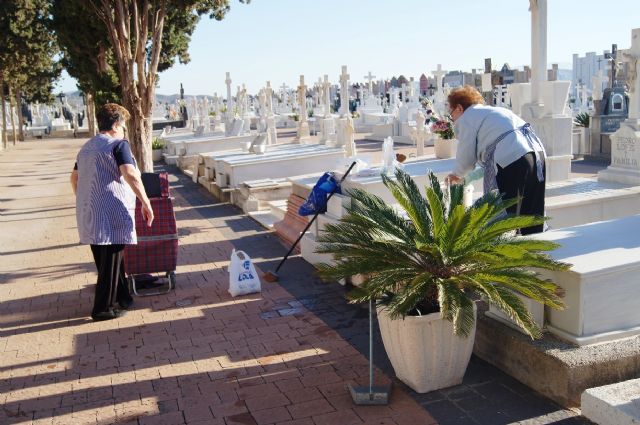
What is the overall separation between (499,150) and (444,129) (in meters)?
6.83

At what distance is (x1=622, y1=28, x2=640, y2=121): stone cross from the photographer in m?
9.60

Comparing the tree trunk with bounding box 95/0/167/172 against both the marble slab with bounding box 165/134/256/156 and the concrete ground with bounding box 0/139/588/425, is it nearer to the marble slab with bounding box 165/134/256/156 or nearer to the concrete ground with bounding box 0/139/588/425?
the concrete ground with bounding box 0/139/588/425

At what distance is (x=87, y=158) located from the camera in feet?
19.6

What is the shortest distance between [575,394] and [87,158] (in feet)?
14.4

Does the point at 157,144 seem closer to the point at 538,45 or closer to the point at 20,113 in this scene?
the point at 538,45

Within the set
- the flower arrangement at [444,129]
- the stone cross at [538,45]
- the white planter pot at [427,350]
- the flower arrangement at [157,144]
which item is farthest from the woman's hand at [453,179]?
the flower arrangement at [157,144]

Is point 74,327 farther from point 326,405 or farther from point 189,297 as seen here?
point 326,405

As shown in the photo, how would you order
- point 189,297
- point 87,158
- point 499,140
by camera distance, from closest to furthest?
1. point 499,140
2. point 87,158
3. point 189,297

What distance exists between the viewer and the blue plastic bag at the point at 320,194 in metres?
7.57

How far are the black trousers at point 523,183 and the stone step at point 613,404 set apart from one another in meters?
1.66

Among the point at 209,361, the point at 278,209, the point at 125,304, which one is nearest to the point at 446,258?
the point at 209,361

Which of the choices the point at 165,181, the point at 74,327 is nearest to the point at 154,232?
the point at 165,181

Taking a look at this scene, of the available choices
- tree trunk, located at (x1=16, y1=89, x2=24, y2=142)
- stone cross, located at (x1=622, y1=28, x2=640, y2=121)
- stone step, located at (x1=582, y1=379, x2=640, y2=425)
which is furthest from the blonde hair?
tree trunk, located at (x1=16, y1=89, x2=24, y2=142)

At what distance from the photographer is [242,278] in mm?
6758
